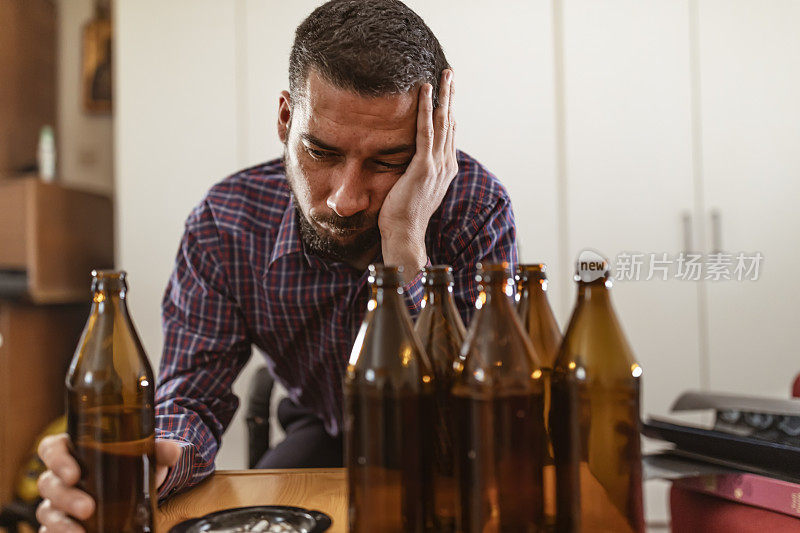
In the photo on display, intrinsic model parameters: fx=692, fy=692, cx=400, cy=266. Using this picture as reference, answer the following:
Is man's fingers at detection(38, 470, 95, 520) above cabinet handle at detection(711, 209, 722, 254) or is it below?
below

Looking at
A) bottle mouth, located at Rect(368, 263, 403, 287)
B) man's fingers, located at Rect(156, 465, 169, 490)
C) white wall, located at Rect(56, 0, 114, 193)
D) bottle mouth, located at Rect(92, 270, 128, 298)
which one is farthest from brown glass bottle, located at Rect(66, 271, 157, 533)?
white wall, located at Rect(56, 0, 114, 193)

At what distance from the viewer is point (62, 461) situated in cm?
56

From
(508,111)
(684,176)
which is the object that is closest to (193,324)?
(508,111)

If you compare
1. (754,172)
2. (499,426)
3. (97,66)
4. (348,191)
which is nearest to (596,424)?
(499,426)

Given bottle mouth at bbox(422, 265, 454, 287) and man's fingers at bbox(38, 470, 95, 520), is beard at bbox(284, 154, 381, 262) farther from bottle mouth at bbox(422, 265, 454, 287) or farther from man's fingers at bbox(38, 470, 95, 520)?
man's fingers at bbox(38, 470, 95, 520)

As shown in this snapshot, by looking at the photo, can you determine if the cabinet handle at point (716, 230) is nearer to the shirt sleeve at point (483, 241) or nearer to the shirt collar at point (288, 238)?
the shirt sleeve at point (483, 241)

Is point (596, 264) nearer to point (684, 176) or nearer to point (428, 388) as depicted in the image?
point (428, 388)

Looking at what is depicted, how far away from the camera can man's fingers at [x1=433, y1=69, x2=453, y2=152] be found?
1061 millimetres

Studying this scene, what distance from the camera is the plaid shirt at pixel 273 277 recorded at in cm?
119

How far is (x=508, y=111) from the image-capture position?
2311 mm

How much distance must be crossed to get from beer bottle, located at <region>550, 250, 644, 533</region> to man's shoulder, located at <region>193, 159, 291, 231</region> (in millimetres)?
845

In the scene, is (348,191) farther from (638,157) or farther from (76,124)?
(76,124)

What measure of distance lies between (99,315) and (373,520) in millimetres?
277

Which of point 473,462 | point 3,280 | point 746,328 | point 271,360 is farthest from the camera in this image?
point 746,328
